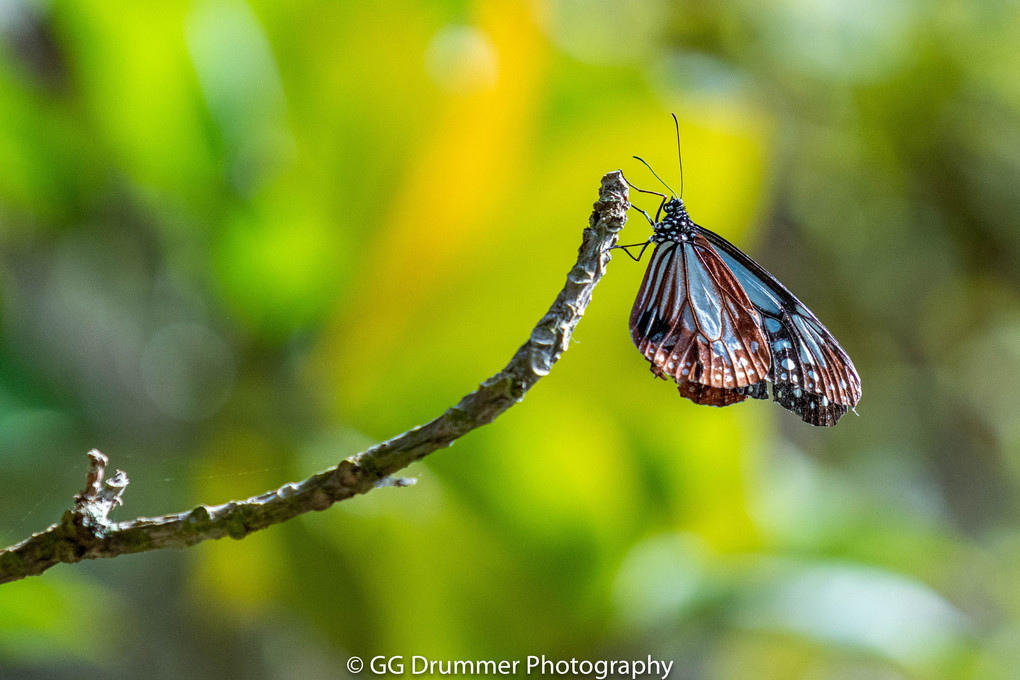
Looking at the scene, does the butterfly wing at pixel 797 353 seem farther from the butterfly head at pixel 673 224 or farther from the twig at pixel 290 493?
the twig at pixel 290 493

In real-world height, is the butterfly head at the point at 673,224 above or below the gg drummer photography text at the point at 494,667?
above

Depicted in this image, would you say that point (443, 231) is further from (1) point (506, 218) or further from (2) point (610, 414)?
(2) point (610, 414)

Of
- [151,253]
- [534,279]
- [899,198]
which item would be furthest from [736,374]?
[899,198]

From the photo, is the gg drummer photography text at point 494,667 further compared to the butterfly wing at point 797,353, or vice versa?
the gg drummer photography text at point 494,667

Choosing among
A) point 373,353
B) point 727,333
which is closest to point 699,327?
point 727,333

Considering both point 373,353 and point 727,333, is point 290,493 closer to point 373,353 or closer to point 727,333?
point 727,333

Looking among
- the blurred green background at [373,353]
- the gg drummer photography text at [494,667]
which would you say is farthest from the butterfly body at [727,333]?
the gg drummer photography text at [494,667]
